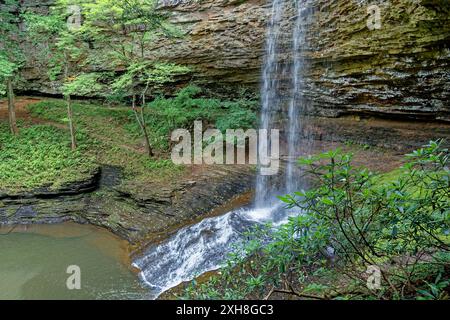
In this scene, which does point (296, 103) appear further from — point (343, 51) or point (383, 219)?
point (383, 219)

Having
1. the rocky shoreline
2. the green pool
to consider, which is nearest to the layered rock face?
the rocky shoreline

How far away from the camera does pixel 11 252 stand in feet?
27.5

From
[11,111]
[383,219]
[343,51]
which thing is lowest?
[383,219]

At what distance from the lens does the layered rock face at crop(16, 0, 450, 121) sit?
27.2ft

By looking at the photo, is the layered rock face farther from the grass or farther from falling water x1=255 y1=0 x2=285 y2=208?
the grass

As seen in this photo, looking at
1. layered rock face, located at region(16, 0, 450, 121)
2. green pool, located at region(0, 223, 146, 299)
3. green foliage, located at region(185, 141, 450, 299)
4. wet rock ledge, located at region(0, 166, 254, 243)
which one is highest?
layered rock face, located at region(16, 0, 450, 121)

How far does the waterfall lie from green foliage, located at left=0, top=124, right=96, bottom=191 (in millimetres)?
4748

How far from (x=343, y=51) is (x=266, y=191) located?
445 cm

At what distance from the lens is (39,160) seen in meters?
11.9

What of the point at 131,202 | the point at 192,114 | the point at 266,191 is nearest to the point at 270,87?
the point at 192,114

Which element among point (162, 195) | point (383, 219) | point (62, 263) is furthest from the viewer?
point (162, 195)

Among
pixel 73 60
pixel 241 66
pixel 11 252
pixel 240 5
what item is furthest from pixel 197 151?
pixel 73 60
